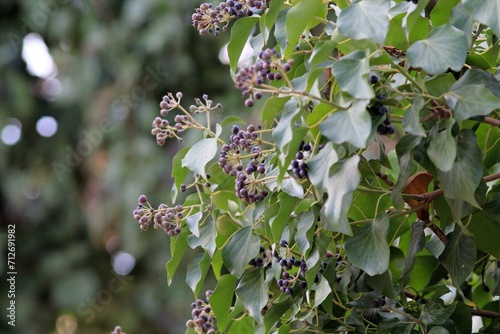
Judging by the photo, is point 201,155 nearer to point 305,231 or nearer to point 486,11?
point 305,231

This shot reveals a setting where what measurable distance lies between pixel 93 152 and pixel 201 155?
195 cm

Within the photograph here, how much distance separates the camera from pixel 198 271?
747 millimetres

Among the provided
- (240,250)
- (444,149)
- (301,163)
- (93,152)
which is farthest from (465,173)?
→ (93,152)

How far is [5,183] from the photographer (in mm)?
2562

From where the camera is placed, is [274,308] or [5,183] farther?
[5,183]

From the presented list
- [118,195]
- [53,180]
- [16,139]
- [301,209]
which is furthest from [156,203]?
[301,209]

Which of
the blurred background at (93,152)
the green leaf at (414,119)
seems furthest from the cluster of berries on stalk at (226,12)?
the blurred background at (93,152)

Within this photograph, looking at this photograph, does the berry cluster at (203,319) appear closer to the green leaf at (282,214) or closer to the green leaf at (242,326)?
the green leaf at (242,326)

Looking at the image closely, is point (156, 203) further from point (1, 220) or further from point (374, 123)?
point (374, 123)

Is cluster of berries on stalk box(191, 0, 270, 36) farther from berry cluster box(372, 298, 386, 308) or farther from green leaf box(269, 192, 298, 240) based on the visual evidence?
berry cluster box(372, 298, 386, 308)

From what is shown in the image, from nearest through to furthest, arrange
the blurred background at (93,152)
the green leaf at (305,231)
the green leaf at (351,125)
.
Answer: the green leaf at (351,125)
the green leaf at (305,231)
the blurred background at (93,152)

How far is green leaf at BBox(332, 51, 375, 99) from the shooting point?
535 mm

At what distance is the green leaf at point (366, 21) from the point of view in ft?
1.78

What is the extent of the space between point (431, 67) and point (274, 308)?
0.30 m
